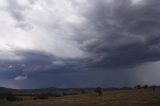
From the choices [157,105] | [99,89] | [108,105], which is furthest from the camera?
[99,89]

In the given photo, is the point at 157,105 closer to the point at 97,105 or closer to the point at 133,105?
the point at 133,105

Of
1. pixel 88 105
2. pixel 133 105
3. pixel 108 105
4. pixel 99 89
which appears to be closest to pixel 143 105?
pixel 133 105

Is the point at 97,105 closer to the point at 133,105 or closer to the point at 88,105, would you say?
the point at 88,105

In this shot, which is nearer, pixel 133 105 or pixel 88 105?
pixel 133 105

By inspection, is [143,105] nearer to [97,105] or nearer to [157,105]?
[157,105]

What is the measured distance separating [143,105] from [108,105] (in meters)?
12.1

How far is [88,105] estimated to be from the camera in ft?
252

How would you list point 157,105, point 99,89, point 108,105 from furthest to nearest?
1. point 99,89
2. point 108,105
3. point 157,105

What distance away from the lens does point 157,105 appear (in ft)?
205

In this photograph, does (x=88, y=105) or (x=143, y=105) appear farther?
(x=88, y=105)

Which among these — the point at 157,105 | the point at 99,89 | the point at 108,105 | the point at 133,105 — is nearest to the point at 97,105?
the point at 108,105

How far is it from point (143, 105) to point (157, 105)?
143 inches

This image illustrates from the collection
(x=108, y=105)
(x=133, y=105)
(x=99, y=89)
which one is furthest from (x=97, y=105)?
(x=99, y=89)

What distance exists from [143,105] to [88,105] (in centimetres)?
1755
